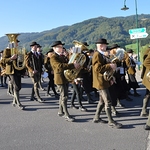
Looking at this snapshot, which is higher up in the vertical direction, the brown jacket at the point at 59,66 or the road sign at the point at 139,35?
the road sign at the point at 139,35

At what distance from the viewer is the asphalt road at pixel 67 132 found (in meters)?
4.45

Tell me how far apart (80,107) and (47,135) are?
2167 mm

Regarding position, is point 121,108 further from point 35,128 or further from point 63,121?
point 35,128

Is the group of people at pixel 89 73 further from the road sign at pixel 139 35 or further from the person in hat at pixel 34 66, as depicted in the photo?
the road sign at pixel 139 35

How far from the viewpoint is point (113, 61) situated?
5.38 m

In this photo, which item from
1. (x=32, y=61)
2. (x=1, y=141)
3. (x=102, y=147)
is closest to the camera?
(x=102, y=147)

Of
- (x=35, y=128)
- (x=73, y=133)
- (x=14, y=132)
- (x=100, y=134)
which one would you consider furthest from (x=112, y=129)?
(x=14, y=132)

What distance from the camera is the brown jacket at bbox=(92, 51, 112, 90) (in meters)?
5.12

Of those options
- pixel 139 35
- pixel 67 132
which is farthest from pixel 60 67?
pixel 139 35

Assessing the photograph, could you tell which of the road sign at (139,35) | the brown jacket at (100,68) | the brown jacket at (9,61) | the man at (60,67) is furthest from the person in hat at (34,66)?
the road sign at (139,35)

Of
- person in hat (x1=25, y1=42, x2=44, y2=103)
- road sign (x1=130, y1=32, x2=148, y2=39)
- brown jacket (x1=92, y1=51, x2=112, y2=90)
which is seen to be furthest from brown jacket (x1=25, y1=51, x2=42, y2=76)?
road sign (x1=130, y1=32, x2=148, y2=39)

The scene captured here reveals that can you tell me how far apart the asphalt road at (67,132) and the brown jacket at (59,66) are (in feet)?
3.26

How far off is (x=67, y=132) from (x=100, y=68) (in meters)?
1.48

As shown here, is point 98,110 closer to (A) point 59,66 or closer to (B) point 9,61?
(A) point 59,66
